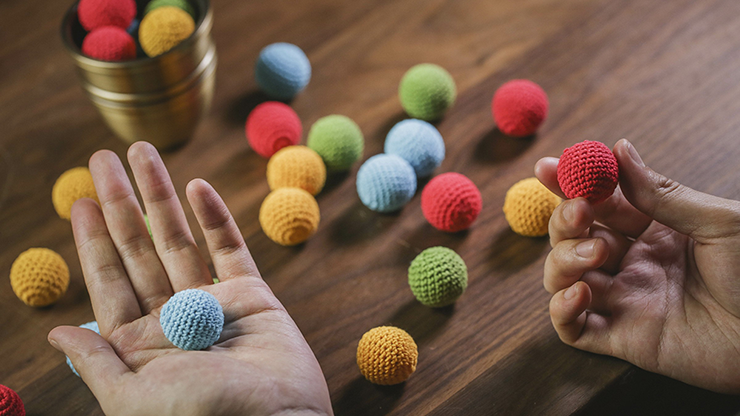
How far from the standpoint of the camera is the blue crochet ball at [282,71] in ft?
3.11

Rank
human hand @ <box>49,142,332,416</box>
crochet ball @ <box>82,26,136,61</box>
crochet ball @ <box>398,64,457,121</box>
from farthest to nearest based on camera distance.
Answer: crochet ball @ <box>398,64,457,121</box>
crochet ball @ <box>82,26,136,61</box>
human hand @ <box>49,142,332,416</box>

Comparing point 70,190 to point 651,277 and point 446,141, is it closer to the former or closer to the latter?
point 446,141

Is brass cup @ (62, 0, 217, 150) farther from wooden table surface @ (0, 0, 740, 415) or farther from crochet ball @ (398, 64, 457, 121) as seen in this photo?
crochet ball @ (398, 64, 457, 121)

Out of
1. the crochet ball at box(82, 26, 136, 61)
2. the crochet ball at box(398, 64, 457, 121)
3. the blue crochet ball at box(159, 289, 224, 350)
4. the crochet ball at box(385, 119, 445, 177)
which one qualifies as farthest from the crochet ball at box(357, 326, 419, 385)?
the crochet ball at box(82, 26, 136, 61)

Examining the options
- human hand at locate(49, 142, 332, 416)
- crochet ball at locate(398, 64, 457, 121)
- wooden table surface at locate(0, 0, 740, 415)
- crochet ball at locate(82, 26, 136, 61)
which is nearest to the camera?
human hand at locate(49, 142, 332, 416)

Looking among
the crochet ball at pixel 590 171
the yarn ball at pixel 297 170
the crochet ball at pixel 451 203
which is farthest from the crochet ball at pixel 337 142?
the crochet ball at pixel 590 171

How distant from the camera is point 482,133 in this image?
93cm

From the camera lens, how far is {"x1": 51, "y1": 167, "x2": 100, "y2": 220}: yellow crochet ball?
0.82 metres

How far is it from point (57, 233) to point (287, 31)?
54 cm

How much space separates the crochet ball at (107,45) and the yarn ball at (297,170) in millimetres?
251

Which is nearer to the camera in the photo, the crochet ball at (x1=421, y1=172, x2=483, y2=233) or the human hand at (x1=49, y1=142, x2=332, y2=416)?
the human hand at (x1=49, y1=142, x2=332, y2=416)

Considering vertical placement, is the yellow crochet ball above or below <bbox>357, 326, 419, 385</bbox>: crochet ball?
above

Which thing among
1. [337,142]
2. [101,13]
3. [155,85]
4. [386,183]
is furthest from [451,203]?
[101,13]

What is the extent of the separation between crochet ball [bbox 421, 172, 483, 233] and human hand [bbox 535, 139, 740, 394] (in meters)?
0.14
